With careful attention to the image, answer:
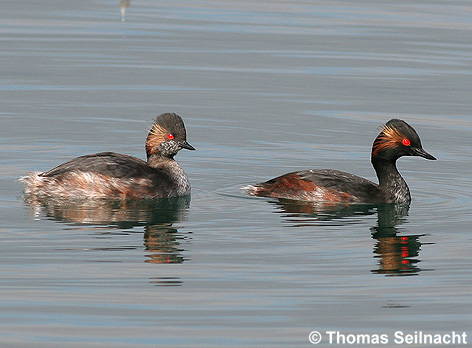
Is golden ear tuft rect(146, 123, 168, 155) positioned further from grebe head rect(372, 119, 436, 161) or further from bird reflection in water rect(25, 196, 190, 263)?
grebe head rect(372, 119, 436, 161)

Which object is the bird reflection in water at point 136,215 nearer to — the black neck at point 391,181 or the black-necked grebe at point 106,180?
the black-necked grebe at point 106,180

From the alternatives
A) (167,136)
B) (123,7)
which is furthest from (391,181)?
(123,7)

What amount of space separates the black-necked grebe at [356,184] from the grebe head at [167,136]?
1155 millimetres

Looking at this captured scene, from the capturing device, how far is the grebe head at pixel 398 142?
59.9 feet

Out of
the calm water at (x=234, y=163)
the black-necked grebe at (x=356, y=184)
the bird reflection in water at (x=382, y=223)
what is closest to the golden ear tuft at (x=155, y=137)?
the calm water at (x=234, y=163)

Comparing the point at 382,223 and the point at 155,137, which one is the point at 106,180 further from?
the point at 382,223

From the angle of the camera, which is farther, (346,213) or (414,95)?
(414,95)

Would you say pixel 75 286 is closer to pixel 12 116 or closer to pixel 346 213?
pixel 346 213

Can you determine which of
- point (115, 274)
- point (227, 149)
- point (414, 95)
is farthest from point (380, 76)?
point (115, 274)

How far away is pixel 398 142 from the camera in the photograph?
18344 mm

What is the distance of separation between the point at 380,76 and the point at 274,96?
298cm

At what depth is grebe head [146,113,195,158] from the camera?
18.2 metres

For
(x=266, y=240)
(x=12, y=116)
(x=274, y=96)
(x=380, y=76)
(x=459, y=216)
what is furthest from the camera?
(x=380, y=76)

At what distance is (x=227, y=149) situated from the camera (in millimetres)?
20781
